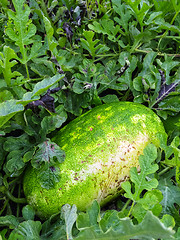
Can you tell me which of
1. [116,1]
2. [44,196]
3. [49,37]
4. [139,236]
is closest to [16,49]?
[49,37]

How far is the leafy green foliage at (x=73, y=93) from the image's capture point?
137 centimetres

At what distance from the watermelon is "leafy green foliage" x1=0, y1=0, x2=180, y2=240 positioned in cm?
6

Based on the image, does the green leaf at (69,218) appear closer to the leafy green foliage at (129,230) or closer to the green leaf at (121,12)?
the leafy green foliage at (129,230)

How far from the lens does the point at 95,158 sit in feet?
4.93

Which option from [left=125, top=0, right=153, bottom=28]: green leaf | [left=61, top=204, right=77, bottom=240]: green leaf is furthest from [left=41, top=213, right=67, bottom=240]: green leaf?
[left=125, top=0, right=153, bottom=28]: green leaf

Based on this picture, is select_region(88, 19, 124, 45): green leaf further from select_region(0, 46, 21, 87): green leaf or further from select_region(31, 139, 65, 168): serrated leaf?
select_region(31, 139, 65, 168): serrated leaf

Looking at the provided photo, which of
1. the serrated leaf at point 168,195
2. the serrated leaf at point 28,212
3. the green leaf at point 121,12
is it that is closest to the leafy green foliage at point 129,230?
the serrated leaf at point 28,212

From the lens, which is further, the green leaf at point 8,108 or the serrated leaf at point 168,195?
the serrated leaf at point 168,195

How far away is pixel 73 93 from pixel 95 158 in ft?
1.67

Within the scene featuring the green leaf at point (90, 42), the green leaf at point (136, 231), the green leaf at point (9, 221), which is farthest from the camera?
the green leaf at point (90, 42)

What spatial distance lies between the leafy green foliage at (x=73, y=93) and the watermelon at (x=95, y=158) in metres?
0.06

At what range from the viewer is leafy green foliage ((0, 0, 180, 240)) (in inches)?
53.9

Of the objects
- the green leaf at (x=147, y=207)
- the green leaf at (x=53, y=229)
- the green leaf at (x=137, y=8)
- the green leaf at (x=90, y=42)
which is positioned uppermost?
the green leaf at (x=137, y=8)

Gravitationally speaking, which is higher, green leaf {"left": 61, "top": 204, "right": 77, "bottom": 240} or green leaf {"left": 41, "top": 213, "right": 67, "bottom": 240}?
green leaf {"left": 61, "top": 204, "right": 77, "bottom": 240}
